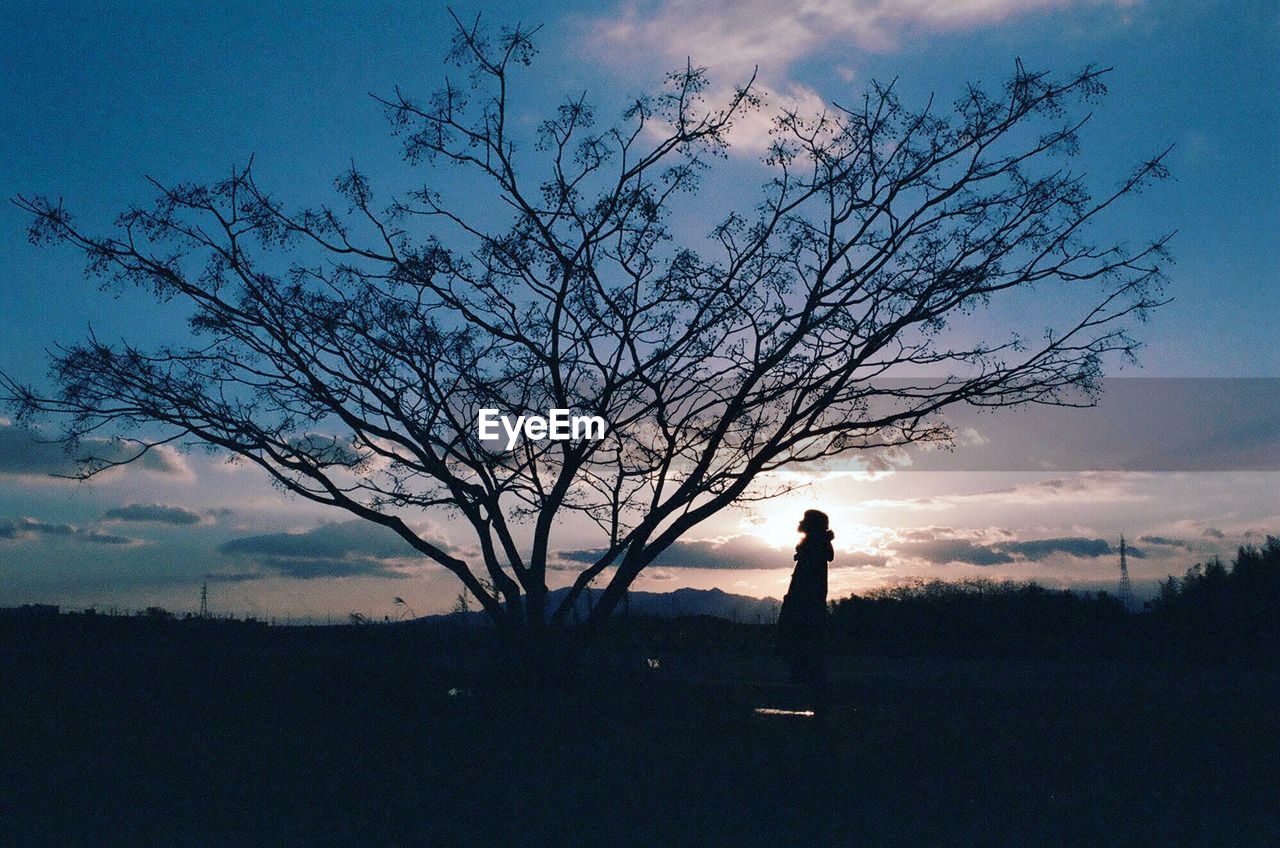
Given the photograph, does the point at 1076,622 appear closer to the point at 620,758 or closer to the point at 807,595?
the point at 807,595

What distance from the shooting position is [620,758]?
27.2ft

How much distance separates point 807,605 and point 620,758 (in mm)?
3675

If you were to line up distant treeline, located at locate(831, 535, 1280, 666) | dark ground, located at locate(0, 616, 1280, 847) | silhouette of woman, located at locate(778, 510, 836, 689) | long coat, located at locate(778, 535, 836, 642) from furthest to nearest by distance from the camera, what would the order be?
distant treeline, located at locate(831, 535, 1280, 666) → long coat, located at locate(778, 535, 836, 642) → silhouette of woman, located at locate(778, 510, 836, 689) → dark ground, located at locate(0, 616, 1280, 847)

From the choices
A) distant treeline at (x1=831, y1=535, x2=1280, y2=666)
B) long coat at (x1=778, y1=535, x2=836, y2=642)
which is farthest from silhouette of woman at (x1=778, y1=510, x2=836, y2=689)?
distant treeline at (x1=831, y1=535, x2=1280, y2=666)

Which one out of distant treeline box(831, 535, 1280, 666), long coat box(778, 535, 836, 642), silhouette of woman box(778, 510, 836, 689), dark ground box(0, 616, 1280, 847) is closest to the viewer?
dark ground box(0, 616, 1280, 847)

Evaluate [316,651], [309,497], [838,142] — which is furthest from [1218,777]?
[316,651]

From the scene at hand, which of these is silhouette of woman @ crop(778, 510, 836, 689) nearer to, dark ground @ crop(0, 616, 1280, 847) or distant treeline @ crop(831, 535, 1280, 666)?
dark ground @ crop(0, 616, 1280, 847)

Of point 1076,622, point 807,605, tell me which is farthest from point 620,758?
point 1076,622

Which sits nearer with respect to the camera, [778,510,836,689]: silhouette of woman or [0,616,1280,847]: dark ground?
[0,616,1280,847]: dark ground

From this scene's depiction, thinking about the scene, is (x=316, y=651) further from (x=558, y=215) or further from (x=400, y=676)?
(x=558, y=215)

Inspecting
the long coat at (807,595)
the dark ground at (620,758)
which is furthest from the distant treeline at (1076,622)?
the long coat at (807,595)

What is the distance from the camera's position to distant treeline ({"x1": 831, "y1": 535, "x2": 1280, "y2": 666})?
1777cm

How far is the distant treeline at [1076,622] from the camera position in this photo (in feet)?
58.3

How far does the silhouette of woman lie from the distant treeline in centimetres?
790
